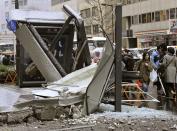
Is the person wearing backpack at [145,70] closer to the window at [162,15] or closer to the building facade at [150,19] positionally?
the building facade at [150,19]

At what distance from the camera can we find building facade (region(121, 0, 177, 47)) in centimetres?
6962

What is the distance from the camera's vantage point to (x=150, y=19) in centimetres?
7606

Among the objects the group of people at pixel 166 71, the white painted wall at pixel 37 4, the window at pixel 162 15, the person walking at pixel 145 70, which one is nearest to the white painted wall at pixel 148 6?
the window at pixel 162 15

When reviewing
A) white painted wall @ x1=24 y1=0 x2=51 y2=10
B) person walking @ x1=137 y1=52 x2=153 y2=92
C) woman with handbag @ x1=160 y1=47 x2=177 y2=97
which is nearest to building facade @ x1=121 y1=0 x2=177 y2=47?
white painted wall @ x1=24 y1=0 x2=51 y2=10

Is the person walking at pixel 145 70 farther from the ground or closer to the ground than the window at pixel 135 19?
closer to the ground

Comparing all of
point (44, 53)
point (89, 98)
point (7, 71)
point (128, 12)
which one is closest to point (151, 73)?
point (44, 53)

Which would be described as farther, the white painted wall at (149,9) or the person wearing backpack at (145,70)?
the white painted wall at (149,9)

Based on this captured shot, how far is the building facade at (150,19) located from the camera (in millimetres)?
69625

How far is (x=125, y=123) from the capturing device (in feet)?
34.2

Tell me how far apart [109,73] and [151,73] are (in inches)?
234

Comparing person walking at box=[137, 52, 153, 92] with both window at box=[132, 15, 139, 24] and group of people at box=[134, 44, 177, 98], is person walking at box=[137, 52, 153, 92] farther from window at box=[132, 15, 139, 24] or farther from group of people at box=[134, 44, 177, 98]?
window at box=[132, 15, 139, 24]

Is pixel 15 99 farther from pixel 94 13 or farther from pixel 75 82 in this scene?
pixel 94 13

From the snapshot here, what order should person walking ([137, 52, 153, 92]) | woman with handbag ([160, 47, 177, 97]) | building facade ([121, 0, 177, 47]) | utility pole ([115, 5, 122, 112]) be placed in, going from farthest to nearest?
building facade ([121, 0, 177, 47])
person walking ([137, 52, 153, 92])
woman with handbag ([160, 47, 177, 97])
utility pole ([115, 5, 122, 112])

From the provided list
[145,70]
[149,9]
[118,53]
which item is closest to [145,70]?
[145,70]
